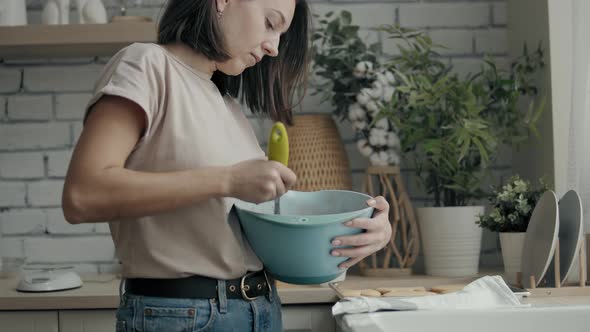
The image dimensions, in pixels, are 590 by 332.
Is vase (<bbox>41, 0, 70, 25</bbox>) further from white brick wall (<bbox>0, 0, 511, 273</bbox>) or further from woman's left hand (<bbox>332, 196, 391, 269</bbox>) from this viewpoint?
woman's left hand (<bbox>332, 196, 391, 269</bbox>)

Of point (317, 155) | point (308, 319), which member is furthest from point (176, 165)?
point (317, 155)

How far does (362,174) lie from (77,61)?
96cm

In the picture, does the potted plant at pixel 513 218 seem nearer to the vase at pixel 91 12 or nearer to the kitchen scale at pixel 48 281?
the kitchen scale at pixel 48 281

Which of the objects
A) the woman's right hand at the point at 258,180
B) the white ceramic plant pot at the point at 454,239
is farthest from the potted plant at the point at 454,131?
the woman's right hand at the point at 258,180

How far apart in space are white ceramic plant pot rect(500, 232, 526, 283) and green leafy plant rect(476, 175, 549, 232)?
0.09ft

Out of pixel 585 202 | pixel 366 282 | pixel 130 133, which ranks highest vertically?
pixel 130 133

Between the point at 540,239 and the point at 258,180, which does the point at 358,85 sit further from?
the point at 258,180

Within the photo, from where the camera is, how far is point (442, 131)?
2.24 meters

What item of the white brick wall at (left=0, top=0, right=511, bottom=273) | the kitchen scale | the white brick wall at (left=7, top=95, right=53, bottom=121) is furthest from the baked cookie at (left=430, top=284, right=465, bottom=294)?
the white brick wall at (left=7, top=95, right=53, bottom=121)

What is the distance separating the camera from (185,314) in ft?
3.77

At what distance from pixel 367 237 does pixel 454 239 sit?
1032 millimetres

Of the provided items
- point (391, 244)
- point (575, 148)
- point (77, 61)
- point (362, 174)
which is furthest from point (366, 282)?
point (77, 61)

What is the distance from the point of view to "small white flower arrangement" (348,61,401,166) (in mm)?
2219

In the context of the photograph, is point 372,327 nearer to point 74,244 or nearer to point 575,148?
point 575,148
